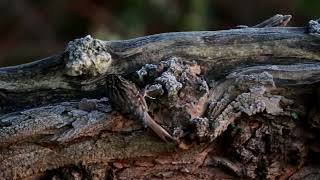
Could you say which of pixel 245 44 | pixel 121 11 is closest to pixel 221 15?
pixel 121 11

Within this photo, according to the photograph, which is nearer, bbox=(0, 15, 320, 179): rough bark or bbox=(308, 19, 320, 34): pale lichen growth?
bbox=(0, 15, 320, 179): rough bark

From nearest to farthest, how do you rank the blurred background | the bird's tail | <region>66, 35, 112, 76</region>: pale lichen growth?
the bird's tail, <region>66, 35, 112, 76</region>: pale lichen growth, the blurred background

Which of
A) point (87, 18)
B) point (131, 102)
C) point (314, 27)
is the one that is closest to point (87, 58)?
point (131, 102)

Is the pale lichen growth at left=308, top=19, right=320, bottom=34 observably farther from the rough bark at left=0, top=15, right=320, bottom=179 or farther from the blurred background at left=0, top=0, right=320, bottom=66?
the blurred background at left=0, top=0, right=320, bottom=66

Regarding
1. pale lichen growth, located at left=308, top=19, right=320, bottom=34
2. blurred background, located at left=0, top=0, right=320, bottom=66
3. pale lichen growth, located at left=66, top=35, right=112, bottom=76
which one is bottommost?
pale lichen growth, located at left=66, top=35, right=112, bottom=76

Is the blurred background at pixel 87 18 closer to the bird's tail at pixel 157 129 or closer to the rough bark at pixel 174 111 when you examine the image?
the rough bark at pixel 174 111

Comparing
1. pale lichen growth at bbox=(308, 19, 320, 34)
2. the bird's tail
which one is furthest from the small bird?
pale lichen growth at bbox=(308, 19, 320, 34)
